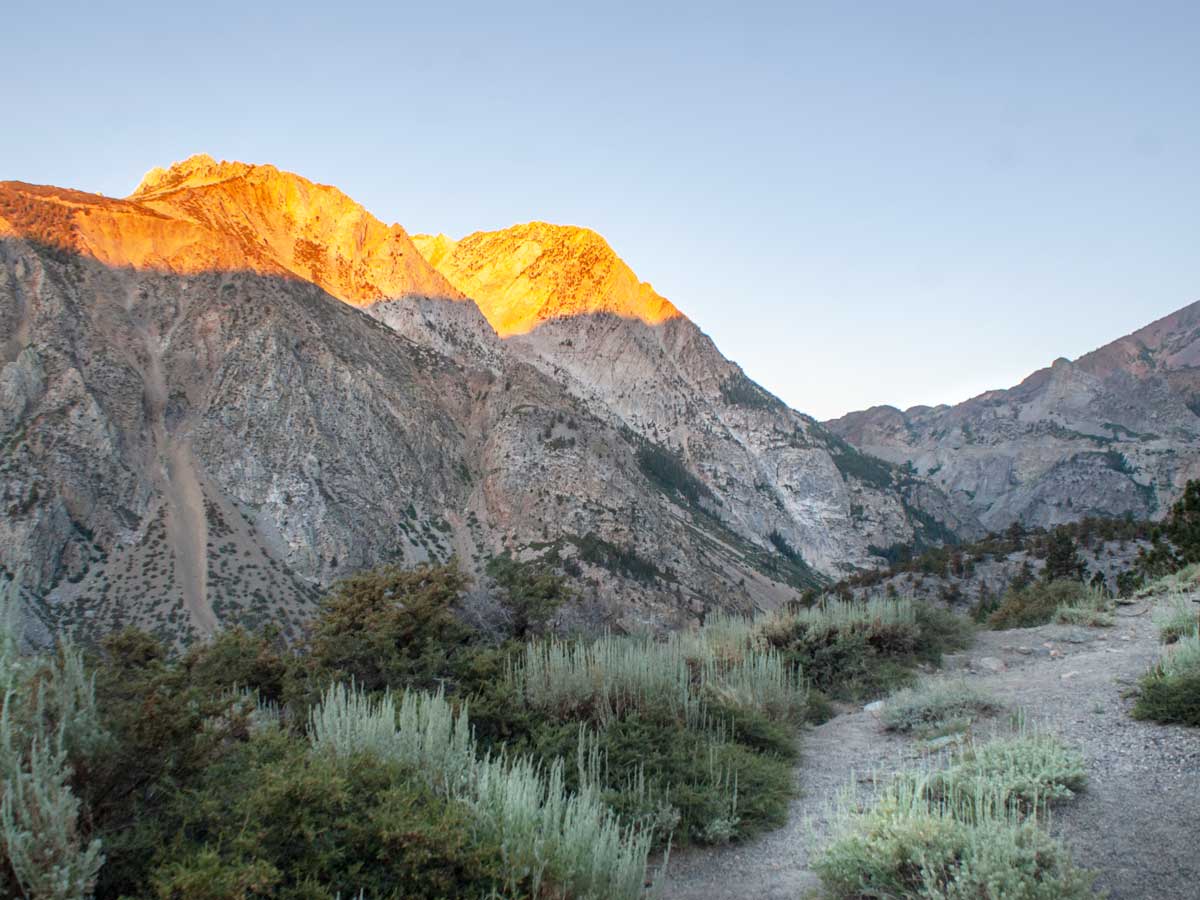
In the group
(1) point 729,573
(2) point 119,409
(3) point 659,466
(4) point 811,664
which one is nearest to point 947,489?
(3) point 659,466

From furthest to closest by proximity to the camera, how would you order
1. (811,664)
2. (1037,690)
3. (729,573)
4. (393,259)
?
(393,259) < (729,573) < (811,664) < (1037,690)

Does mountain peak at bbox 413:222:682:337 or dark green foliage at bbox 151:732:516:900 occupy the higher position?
mountain peak at bbox 413:222:682:337

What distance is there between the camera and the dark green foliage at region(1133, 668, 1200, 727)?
22.3 ft

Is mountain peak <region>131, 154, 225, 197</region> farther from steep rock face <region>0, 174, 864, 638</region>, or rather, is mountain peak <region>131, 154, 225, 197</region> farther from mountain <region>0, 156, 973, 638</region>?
steep rock face <region>0, 174, 864, 638</region>

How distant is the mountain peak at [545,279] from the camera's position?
128250 mm

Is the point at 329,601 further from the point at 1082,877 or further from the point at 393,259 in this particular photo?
the point at 393,259

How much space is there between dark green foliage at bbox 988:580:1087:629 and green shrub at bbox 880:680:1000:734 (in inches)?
323

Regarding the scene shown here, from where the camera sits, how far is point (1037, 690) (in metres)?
9.14

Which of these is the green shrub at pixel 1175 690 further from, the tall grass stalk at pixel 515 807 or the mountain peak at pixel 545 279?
the mountain peak at pixel 545 279

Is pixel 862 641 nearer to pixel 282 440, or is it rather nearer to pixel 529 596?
pixel 529 596

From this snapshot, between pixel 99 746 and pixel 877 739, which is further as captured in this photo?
pixel 877 739

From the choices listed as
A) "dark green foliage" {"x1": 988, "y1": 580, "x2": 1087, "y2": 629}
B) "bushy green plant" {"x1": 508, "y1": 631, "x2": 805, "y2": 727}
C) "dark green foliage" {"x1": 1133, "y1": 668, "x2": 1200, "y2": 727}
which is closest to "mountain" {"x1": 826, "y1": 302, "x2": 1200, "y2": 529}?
"dark green foliage" {"x1": 988, "y1": 580, "x2": 1087, "y2": 629}

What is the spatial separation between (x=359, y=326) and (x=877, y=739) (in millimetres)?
71665

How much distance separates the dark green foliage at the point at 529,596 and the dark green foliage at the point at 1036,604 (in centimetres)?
990
